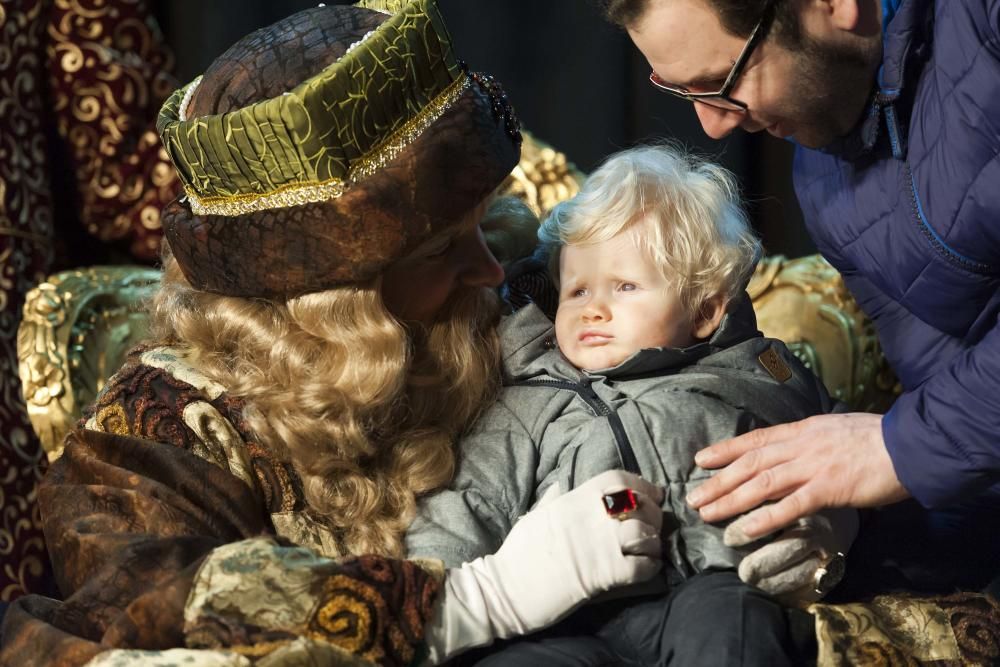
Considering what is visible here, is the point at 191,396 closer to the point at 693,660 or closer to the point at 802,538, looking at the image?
the point at 693,660

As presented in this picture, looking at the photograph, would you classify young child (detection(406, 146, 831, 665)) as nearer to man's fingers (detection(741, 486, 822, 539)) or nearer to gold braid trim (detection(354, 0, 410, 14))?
man's fingers (detection(741, 486, 822, 539))

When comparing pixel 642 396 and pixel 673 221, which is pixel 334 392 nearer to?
pixel 642 396

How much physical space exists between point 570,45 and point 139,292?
4.32 feet

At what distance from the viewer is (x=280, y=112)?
4.83ft

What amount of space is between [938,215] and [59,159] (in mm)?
1785

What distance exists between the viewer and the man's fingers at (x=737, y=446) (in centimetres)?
163

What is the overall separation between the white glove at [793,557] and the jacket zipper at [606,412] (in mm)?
161

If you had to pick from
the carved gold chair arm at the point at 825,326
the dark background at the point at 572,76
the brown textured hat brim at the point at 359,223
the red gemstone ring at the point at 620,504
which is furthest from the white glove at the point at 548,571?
the dark background at the point at 572,76

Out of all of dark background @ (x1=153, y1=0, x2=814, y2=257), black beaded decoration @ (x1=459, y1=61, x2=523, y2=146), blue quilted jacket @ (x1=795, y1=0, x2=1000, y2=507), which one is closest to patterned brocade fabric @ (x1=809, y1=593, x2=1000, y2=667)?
blue quilted jacket @ (x1=795, y1=0, x2=1000, y2=507)

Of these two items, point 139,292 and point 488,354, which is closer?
point 488,354

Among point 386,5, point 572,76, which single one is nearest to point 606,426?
point 386,5

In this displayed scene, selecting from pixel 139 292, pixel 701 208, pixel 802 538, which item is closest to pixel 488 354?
pixel 701 208

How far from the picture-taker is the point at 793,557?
1.60 meters

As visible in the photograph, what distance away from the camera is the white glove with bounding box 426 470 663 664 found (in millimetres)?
1471
